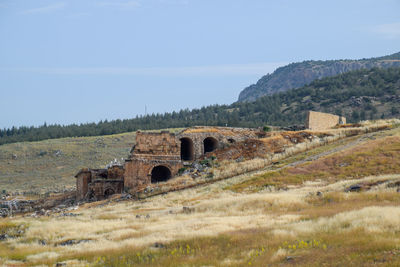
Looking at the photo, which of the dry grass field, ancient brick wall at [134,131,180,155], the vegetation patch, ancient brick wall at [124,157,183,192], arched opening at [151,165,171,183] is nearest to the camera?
the dry grass field

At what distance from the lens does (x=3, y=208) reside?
1586 inches

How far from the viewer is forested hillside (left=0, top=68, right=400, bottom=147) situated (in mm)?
87312

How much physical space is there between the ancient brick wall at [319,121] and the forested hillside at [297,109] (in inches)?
1304

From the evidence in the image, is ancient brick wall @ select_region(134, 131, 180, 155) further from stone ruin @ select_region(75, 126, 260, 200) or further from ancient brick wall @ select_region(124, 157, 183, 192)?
ancient brick wall @ select_region(124, 157, 183, 192)

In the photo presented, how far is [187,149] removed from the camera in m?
41.9

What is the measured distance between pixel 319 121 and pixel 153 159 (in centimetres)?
1927

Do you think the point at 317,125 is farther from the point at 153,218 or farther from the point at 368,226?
the point at 368,226

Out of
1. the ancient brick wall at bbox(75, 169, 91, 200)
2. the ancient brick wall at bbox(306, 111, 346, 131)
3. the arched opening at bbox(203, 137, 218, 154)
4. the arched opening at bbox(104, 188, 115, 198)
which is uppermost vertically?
the ancient brick wall at bbox(306, 111, 346, 131)

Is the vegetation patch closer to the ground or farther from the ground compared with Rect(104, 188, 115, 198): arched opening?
farther from the ground

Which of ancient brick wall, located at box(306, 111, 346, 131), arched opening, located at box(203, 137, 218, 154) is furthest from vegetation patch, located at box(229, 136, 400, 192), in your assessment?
ancient brick wall, located at box(306, 111, 346, 131)

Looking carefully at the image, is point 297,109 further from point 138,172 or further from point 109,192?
point 138,172

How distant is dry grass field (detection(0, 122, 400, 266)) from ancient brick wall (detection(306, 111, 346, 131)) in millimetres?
16466

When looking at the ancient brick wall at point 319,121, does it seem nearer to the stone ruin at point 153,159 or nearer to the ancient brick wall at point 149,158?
the stone ruin at point 153,159

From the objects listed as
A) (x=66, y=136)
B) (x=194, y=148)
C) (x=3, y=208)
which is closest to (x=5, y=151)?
(x=66, y=136)
